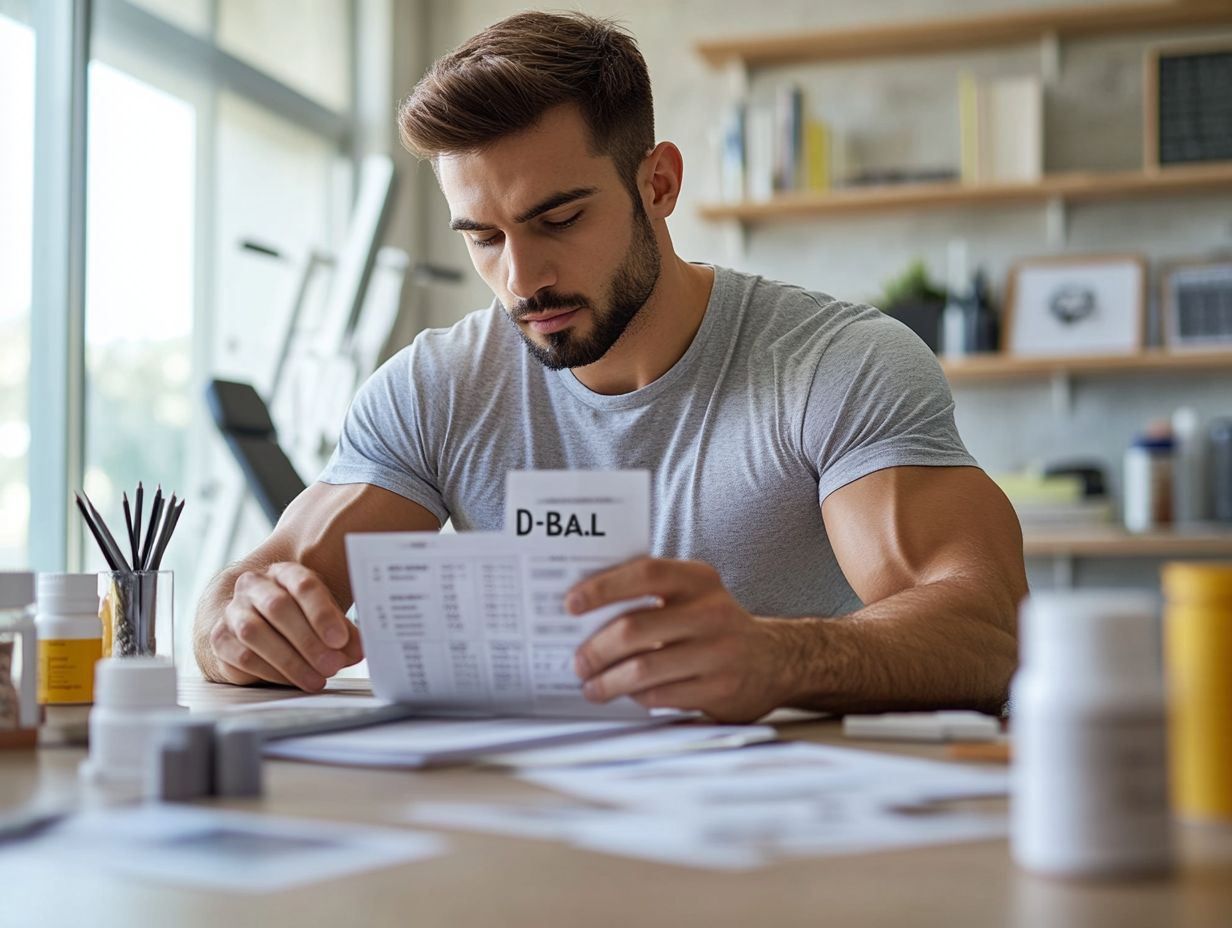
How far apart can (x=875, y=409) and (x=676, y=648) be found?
597 mm

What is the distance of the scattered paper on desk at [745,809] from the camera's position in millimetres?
664

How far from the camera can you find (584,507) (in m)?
0.99

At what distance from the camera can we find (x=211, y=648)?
143cm

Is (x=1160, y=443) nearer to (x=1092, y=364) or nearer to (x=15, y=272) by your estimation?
(x=1092, y=364)

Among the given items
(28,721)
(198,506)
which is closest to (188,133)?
(198,506)

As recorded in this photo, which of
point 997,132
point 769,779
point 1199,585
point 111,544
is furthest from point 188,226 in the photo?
point 1199,585

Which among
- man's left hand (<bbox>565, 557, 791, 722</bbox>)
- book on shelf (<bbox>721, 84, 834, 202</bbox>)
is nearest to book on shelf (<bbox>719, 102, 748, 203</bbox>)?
book on shelf (<bbox>721, 84, 834, 202</bbox>)

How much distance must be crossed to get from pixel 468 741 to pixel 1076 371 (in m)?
2.96

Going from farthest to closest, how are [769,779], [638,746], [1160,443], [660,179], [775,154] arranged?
[775,154]
[1160,443]
[660,179]
[638,746]
[769,779]

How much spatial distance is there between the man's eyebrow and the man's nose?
3 centimetres

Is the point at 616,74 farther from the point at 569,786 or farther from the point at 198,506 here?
the point at 198,506

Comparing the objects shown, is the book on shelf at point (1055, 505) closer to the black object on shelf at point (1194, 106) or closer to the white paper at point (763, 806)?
the black object on shelf at point (1194, 106)

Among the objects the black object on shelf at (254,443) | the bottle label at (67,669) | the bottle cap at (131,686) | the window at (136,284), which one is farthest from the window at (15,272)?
the bottle cap at (131,686)

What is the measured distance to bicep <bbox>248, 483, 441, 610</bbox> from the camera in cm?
163
